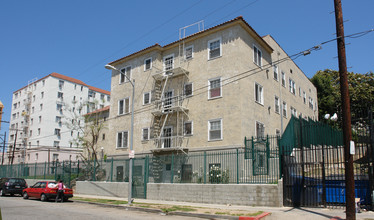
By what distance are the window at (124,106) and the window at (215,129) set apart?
1017cm

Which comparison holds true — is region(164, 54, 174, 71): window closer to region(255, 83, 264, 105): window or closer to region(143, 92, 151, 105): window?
region(143, 92, 151, 105): window

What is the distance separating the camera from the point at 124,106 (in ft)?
102

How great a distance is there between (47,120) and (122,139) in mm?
38520

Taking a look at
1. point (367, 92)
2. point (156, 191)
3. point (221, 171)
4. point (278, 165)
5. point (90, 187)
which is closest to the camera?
point (278, 165)

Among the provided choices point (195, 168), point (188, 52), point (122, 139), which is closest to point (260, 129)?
point (195, 168)

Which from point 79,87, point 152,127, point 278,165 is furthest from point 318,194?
point 79,87

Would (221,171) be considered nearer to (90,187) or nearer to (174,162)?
(174,162)

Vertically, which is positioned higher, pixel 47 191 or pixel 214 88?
pixel 214 88

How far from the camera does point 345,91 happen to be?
1124 centimetres

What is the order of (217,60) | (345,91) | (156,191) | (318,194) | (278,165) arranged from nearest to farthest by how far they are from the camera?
Result: (345,91)
(318,194)
(278,165)
(156,191)
(217,60)

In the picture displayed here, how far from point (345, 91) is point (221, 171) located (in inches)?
341

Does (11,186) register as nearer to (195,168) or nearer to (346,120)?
(195,168)

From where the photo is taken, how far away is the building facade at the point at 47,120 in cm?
5997

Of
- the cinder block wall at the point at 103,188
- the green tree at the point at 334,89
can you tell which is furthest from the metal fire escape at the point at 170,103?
the green tree at the point at 334,89
